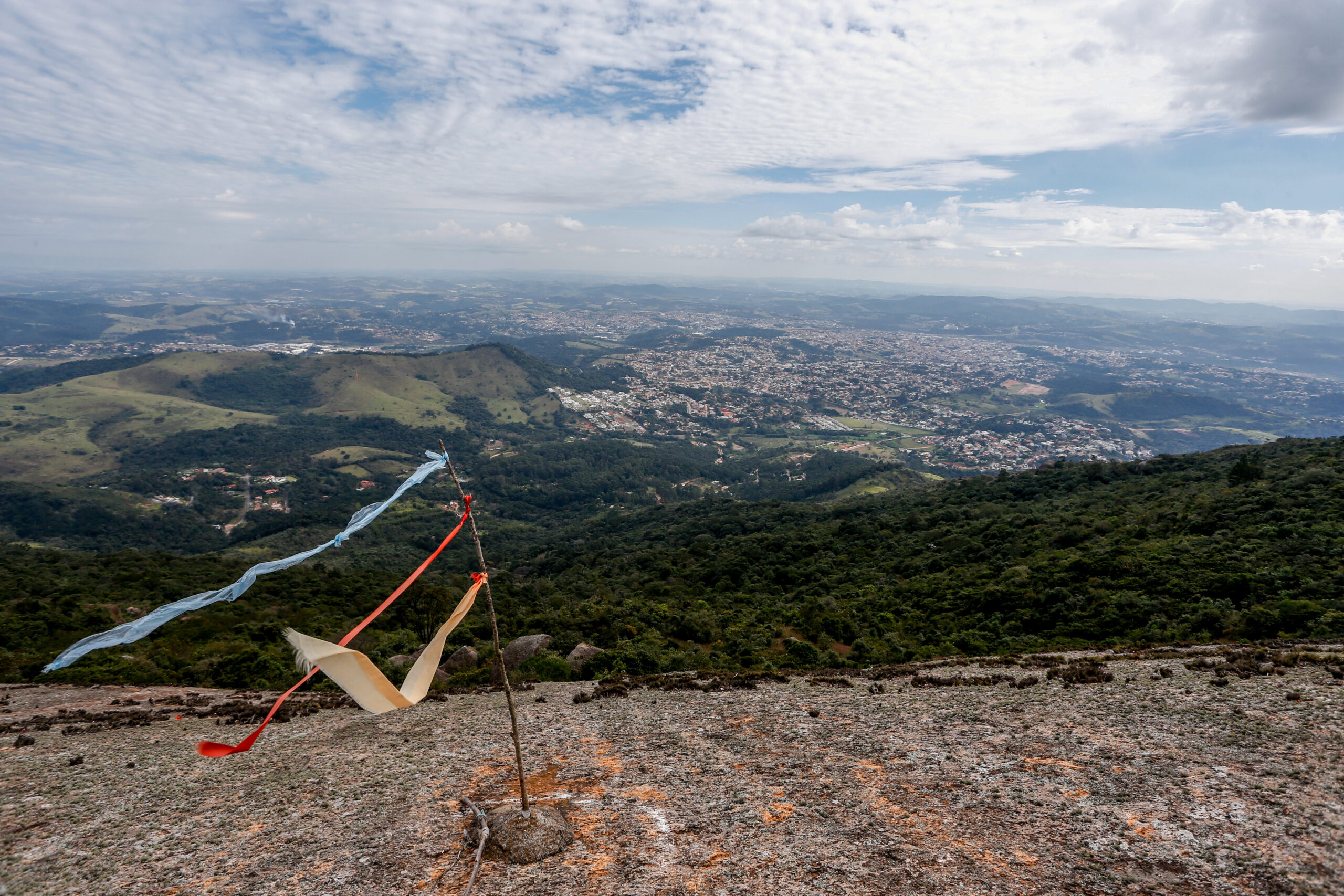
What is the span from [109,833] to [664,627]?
63.0 ft

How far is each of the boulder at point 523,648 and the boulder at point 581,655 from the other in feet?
4.92

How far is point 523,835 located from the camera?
28.5 feet

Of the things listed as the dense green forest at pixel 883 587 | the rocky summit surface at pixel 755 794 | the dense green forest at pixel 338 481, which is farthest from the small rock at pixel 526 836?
the dense green forest at pixel 338 481

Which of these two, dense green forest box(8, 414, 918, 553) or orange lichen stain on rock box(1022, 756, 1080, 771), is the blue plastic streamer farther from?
dense green forest box(8, 414, 918, 553)

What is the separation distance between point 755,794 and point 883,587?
23262 mm

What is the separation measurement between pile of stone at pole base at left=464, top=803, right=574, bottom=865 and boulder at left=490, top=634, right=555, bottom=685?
12812 mm

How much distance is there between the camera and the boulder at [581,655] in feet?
68.1

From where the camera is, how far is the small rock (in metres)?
8.38

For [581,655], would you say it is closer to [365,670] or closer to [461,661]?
[461,661]

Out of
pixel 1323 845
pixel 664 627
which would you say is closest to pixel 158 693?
pixel 664 627

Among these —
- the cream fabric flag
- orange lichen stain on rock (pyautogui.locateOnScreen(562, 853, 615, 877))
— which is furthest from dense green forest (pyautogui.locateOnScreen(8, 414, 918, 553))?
the cream fabric flag

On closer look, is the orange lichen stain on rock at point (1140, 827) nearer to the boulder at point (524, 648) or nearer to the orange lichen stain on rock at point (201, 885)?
the orange lichen stain on rock at point (201, 885)

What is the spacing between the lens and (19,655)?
858 inches

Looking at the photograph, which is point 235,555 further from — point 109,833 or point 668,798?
point 668,798
